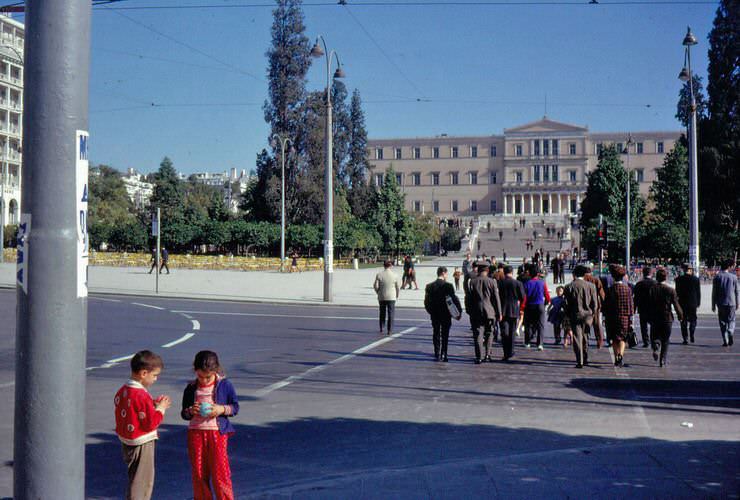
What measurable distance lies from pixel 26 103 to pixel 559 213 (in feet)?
416

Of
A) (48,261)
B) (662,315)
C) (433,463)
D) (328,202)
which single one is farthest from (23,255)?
(328,202)

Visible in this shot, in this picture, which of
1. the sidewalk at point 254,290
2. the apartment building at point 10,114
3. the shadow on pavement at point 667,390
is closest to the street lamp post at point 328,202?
the sidewalk at point 254,290

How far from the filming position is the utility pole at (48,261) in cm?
277

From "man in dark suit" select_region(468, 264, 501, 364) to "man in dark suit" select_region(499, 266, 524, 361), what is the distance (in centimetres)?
41

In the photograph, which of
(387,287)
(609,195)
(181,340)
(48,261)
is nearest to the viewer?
(48,261)

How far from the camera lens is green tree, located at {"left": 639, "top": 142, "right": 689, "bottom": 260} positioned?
150 feet

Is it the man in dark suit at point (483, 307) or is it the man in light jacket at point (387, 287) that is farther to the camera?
the man in light jacket at point (387, 287)

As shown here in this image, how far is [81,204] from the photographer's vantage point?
288 cm

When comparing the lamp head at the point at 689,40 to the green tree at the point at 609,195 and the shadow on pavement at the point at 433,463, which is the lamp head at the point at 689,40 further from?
the green tree at the point at 609,195

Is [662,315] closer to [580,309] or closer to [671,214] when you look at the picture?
[580,309]

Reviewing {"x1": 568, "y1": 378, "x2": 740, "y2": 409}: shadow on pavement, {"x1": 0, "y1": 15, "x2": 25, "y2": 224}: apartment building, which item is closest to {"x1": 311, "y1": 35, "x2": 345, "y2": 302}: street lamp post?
{"x1": 568, "y1": 378, "x2": 740, "y2": 409}: shadow on pavement

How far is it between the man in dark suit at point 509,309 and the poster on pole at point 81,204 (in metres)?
11.0

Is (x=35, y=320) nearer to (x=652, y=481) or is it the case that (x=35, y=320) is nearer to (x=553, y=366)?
(x=652, y=481)

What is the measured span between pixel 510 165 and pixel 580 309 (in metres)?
126
